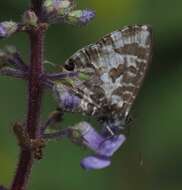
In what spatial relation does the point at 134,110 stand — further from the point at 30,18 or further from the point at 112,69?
the point at 30,18

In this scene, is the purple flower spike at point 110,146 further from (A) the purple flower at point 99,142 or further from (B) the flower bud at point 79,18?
(B) the flower bud at point 79,18

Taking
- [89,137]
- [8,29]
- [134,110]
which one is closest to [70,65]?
[8,29]

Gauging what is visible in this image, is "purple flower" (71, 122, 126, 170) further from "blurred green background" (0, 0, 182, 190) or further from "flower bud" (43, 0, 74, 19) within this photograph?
"blurred green background" (0, 0, 182, 190)

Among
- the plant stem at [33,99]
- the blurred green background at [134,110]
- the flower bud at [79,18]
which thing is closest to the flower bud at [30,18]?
the plant stem at [33,99]

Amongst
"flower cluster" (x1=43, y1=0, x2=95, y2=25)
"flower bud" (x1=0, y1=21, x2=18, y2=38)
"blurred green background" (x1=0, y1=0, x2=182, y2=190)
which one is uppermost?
"flower cluster" (x1=43, y1=0, x2=95, y2=25)

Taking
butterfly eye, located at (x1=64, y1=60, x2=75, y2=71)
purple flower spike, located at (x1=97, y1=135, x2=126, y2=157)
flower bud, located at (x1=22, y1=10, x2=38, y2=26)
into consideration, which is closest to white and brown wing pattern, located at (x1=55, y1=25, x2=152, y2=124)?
butterfly eye, located at (x1=64, y1=60, x2=75, y2=71)

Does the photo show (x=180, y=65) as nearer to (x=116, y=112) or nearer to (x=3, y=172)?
(x=3, y=172)
